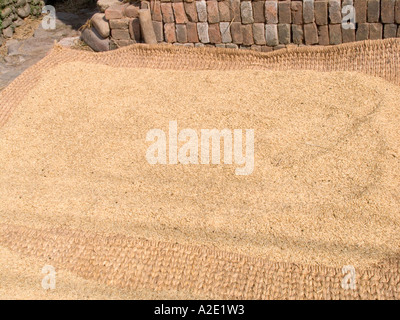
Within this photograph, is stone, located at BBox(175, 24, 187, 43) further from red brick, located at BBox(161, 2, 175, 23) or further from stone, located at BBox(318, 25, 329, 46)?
stone, located at BBox(318, 25, 329, 46)

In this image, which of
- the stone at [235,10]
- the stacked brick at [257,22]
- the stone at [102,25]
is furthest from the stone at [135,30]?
the stone at [235,10]

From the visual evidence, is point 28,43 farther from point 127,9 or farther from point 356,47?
point 356,47

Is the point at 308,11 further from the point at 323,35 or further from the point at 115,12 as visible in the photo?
the point at 115,12

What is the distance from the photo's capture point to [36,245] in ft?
8.40

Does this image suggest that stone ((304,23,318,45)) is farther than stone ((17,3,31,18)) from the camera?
No

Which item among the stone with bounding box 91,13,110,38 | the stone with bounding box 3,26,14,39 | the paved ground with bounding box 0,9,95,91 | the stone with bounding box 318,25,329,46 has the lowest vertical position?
the paved ground with bounding box 0,9,95,91

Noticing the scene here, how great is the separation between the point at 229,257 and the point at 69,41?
11.5ft

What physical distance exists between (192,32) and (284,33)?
2.59ft

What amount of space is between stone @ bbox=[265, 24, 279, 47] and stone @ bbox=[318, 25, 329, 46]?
1.14 ft

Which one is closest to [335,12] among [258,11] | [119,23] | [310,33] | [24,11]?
[310,33]

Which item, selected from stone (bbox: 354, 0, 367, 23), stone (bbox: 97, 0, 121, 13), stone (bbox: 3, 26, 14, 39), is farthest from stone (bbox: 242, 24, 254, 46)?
stone (bbox: 3, 26, 14, 39)

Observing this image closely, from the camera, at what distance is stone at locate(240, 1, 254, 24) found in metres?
4.13

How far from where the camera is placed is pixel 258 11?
4.14 m
